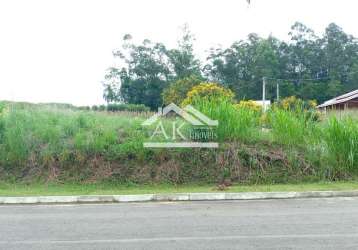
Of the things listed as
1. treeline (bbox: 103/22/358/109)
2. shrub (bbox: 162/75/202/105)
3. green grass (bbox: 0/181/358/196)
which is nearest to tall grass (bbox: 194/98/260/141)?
green grass (bbox: 0/181/358/196)

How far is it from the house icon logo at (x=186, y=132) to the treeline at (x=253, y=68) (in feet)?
178

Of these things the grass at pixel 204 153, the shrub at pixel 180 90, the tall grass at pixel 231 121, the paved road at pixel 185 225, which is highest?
the shrub at pixel 180 90

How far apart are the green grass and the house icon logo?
163 cm

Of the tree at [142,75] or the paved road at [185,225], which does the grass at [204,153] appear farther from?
the tree at [142,75]

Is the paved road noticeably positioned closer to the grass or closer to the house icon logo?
the grass

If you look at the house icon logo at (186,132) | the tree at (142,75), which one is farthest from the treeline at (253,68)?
the house icon logo at (186,132)

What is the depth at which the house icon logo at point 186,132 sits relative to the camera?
548 inches

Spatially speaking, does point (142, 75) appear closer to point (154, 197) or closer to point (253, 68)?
point (253, 68)

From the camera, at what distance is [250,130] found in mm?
14375

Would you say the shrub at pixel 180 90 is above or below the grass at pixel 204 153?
above

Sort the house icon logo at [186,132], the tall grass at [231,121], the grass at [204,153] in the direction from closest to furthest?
the grass at [204,153], the house icon logo at [186,132], the tall grass at [231,121]

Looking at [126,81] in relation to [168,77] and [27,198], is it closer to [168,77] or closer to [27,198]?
[168,77]

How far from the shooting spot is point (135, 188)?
41.4 feet

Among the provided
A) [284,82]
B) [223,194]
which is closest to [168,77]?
[284,82]
